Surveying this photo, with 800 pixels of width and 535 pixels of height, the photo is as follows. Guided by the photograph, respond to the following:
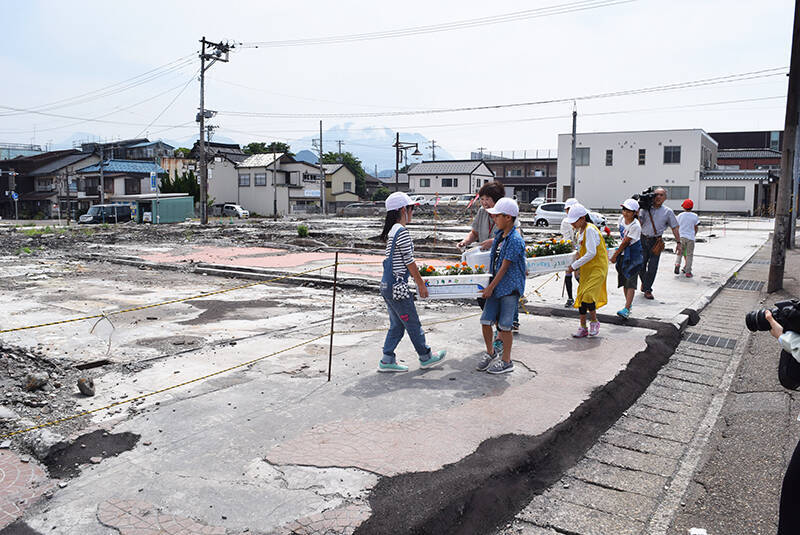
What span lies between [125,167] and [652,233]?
60790 millimetres

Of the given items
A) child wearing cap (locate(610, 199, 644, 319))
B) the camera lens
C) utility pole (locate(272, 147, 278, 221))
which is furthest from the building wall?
the camera lens

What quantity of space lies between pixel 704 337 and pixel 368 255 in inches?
436

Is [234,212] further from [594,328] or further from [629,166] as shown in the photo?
[594,328]

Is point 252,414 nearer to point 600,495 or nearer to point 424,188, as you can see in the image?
point 600,495

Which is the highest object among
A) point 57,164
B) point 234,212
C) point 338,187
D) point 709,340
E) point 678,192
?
point 57,164

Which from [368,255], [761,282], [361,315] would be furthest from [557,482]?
[368,255]

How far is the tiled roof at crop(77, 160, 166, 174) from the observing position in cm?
5788

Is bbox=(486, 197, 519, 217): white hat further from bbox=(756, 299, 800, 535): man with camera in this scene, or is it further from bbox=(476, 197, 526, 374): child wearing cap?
bbox=(756, 299, 800, 535): man with camera

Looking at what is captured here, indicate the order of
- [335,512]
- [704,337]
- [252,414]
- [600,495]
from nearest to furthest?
[335,512] < [600,495] < [252,414] < [704,337]

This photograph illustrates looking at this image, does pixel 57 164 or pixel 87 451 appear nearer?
pixel 87 451

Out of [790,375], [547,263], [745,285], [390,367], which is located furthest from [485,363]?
[745,285]

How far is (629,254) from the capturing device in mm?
8406

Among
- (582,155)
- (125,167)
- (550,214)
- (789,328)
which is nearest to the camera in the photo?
(789,328)

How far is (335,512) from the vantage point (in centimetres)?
315
